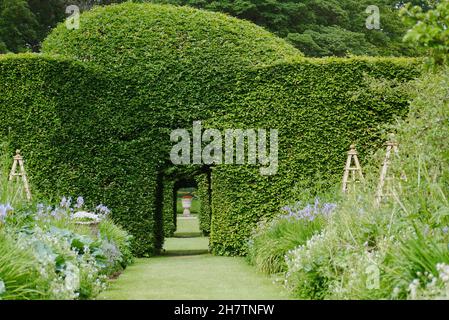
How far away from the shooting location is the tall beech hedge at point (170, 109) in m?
13.8

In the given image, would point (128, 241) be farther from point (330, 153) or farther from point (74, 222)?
point (330, 153)

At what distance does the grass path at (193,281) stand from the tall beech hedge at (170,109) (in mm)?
1456

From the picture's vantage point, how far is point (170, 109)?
47.8ft

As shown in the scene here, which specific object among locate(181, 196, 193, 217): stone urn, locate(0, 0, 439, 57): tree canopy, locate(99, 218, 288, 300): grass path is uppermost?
locate(0, 0, 439, 57): tree canopy

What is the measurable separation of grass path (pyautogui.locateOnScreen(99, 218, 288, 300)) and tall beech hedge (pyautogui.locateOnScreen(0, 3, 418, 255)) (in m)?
1.46

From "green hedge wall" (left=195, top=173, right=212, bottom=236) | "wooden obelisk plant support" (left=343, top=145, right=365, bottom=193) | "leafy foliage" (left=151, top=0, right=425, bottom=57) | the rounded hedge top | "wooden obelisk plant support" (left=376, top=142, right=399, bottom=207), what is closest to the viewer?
"wooden obelisk plant support" (left=376, top=142, right=399, bottom=207)

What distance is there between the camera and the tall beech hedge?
13.8m

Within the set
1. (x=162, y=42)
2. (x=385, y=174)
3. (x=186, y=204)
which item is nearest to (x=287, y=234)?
(x=385, y=174)

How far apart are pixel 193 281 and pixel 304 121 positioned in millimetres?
5584

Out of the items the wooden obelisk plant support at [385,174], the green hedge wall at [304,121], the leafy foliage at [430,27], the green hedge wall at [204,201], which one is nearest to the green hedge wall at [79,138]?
the green hedge wall at [304,121]

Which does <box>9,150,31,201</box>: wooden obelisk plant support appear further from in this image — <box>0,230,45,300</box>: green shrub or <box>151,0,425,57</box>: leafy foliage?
<box>151,0,425,57</box>: leafy foliage

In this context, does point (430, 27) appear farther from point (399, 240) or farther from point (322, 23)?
point (322, 23)

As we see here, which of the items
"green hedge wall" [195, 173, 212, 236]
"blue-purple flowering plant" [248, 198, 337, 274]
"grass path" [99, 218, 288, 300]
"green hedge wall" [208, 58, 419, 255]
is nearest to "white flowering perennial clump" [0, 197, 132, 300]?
"grass path" [99, 218, 288, 300]

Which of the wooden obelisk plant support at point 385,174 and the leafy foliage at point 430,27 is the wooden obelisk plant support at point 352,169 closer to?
the wooden obelisk plant support at point 385,174
